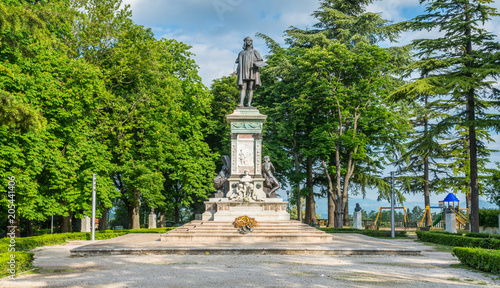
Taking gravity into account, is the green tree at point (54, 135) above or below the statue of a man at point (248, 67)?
below

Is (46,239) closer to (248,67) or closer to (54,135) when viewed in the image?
(54,135)

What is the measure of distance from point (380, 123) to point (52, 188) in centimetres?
2151

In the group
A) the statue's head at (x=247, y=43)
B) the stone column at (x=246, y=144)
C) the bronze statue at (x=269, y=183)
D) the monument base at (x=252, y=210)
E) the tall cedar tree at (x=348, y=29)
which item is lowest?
the monument base at (x=252, y=210)

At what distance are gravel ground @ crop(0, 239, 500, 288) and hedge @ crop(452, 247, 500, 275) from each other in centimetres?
34

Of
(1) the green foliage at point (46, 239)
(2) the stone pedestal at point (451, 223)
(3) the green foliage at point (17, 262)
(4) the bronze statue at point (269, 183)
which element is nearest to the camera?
(3) the green foliage at point (17, 262)

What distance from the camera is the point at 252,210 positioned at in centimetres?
2073

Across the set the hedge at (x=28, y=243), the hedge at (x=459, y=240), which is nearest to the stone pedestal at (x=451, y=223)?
the hedge at (x=459, y=240)

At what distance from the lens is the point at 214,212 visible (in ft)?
70.8

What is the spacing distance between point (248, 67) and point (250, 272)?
14525 millimetres

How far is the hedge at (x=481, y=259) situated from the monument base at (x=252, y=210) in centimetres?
895

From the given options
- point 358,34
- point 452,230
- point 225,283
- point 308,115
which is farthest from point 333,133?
Result: point 225,283

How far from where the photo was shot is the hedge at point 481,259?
10953 mm

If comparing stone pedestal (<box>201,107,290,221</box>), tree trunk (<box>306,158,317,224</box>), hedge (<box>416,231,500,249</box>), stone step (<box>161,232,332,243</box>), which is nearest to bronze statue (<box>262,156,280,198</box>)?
stone pedestal (<box>201,107,290,221</box>)

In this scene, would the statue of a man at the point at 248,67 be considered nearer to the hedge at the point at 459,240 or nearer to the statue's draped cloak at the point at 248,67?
the statue's draped cloak at the point at 248,67
